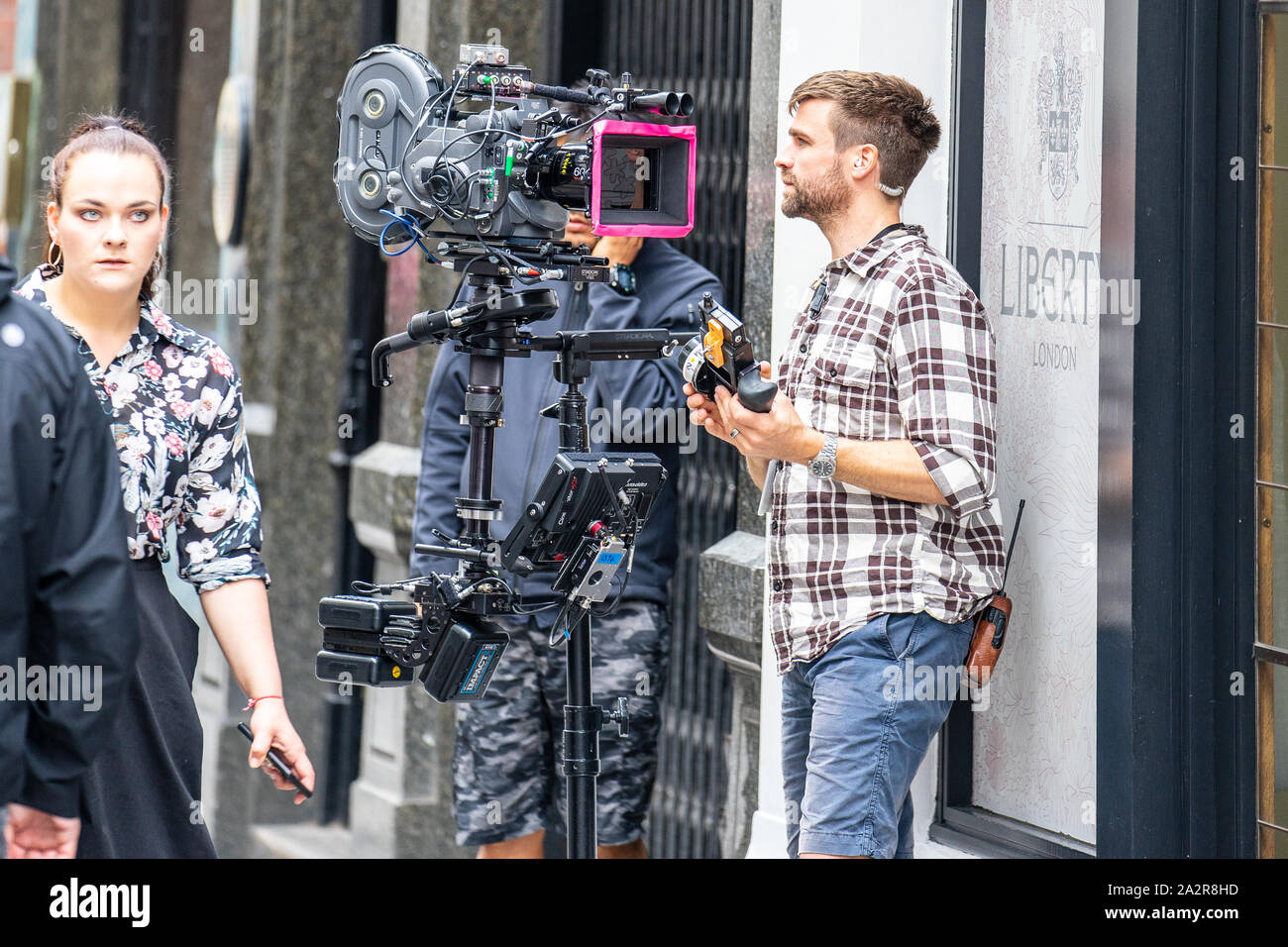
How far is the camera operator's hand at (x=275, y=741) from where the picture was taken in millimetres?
3428

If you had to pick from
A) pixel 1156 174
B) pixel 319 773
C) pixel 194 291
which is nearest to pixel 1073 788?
pixel 1156 174

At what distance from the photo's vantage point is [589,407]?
15.1 feet

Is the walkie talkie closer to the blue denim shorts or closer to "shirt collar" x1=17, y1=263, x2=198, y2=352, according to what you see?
the blue denim shorts

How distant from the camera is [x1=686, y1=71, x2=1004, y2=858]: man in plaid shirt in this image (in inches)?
142

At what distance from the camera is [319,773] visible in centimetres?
739

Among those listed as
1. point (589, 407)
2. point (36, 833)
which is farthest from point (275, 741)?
point (589, 407)

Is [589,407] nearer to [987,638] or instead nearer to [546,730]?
[546,730]

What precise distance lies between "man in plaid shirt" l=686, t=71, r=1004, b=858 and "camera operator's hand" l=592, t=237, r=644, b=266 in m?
0.84

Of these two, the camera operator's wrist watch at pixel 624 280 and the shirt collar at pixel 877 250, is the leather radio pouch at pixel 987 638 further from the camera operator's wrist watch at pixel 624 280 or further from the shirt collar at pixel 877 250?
the camera operator's wrist watch at pixel 624 280

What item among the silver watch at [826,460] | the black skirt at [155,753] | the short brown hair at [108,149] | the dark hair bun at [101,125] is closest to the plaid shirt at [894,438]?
the silver watch at [826,460]

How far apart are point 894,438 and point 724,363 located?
431 mm

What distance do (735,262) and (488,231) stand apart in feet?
6.70
